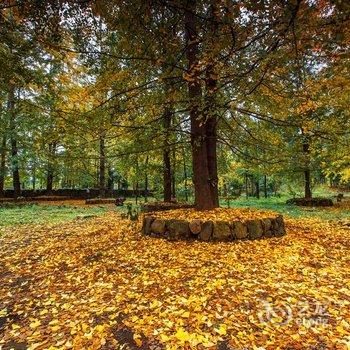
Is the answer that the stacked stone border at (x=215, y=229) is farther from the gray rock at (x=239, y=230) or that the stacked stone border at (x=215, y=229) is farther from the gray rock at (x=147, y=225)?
the gray rock at (x=147, y=225)

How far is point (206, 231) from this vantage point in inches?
252

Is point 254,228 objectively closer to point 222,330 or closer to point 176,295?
point 176,295

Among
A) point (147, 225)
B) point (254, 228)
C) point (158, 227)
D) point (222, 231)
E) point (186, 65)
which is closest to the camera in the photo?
point (222, 231)

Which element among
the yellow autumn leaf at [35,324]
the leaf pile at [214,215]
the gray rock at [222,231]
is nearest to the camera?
the yellow autumn leaf at [35,324]

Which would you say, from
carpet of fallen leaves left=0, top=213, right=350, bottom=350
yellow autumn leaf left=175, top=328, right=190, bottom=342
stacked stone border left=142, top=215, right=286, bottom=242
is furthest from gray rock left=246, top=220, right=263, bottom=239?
yellow autumn leaf left=175, top=328, right=190, bottom=342

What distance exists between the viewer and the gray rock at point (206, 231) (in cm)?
639

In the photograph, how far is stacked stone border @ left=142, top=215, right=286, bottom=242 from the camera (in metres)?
6.39

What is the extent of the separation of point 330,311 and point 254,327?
101 centimetres

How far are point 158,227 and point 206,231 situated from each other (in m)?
1.13

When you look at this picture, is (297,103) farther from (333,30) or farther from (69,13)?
(69,13)

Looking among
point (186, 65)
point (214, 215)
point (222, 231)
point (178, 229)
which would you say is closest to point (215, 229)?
point (222, 231)

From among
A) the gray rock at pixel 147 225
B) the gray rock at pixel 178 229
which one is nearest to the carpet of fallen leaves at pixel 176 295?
the gray rock at pixel 178 229

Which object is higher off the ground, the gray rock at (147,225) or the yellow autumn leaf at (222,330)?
the gray rock at (147,225)

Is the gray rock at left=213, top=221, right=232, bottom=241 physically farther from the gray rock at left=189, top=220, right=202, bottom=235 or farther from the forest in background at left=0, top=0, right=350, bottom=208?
the forest in background at left=0, top=0, right=350, bottom=208
